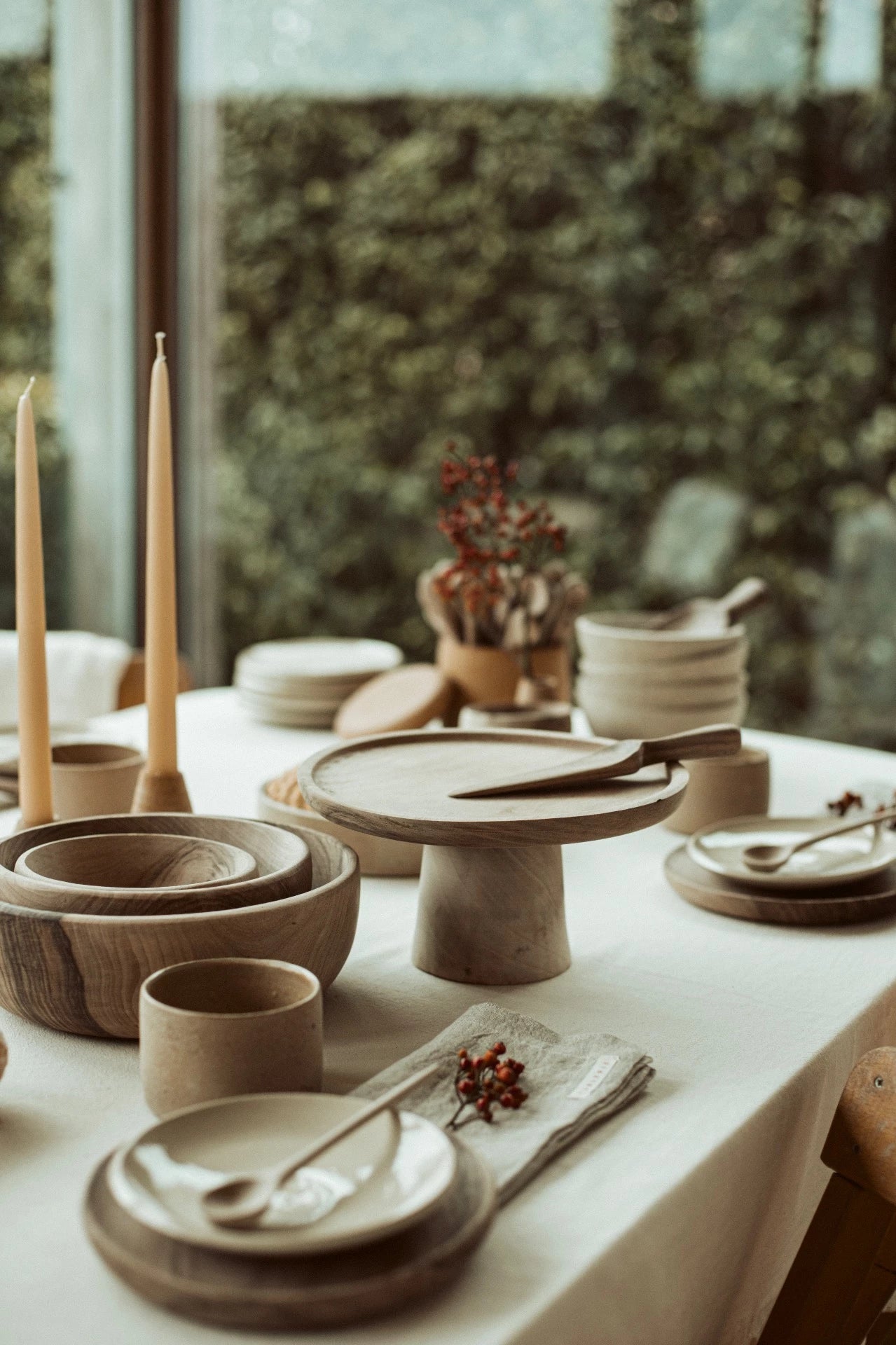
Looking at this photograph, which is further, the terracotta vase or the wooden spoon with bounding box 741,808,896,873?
the terracotta vase

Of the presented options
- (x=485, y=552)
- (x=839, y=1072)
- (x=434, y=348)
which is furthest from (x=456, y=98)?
(x=839, y=1072)

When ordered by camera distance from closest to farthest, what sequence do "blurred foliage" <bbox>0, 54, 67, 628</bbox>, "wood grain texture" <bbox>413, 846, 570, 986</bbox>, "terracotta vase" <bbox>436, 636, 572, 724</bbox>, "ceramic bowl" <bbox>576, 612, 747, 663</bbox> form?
"wood grain texture" <bbox>413, 846, 570, 986</bbox> < "ceramic bowl" <bbox>576, 612, 747, 663</bbox> < "terracotta vase" <bbox>436, 636, 572, 724</bbox> < "blurred foliage" <bbox>0, 54, 67, 628</bbox>

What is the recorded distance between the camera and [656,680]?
1.42 metres

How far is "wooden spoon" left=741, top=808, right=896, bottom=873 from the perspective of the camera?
110cm

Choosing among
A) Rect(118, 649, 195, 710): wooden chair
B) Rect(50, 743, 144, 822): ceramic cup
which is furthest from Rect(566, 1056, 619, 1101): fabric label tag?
Rect(118, 649, 195, 710): wooden chair

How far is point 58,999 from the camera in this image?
771 millimetres

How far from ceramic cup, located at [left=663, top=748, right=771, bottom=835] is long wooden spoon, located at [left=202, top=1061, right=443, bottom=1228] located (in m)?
0.74

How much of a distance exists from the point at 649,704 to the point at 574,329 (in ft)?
6.24

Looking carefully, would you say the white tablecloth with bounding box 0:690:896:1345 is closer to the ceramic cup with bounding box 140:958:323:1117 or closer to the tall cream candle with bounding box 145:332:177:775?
the ceramic cup with bounding box 140:958:323:1117

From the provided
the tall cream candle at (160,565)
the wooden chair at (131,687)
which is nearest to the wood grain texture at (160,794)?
the tall cream candle at (160,565)

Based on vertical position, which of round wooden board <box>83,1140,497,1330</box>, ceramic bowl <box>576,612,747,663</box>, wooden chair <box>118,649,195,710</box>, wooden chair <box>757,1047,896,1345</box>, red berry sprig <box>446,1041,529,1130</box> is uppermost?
ceramic bowl <box>576,612,747,663</box>

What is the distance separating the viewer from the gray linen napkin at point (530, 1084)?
67 centimetres

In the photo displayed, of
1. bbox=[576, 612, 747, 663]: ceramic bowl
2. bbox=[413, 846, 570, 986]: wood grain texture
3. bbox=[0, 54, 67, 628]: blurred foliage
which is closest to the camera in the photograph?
bbox=[413, 846, 570, 986]: wood grain texture

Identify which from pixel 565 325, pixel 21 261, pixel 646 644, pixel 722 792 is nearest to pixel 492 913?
pixel 722 792
